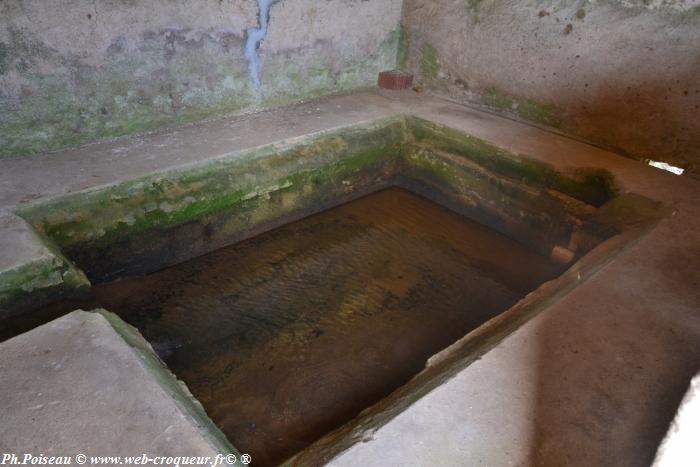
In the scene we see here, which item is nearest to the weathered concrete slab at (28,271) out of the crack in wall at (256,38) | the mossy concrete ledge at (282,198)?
the mossy concrete ledge at (282,198)

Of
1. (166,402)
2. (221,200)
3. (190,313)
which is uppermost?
(166,402)

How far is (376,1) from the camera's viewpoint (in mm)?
4266

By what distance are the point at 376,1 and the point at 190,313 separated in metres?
3.38

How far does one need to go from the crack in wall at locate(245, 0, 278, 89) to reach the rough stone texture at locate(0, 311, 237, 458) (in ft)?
8.86

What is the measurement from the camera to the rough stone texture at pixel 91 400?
1206 mm

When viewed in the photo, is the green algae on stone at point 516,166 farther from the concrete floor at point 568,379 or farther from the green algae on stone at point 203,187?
the concrete floor at point 568,379

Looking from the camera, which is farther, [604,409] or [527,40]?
[527,40]

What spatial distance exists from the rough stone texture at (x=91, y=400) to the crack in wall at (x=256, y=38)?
2.70m

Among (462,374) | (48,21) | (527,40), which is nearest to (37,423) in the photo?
(462,374)

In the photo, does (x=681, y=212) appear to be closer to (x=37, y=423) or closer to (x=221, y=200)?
(x=221, y=200)

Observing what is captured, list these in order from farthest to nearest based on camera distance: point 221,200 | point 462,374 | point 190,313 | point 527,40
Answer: point 527,40
point 221,200
point 190,313
point 462,374

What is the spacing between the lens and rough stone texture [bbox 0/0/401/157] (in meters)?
2.77

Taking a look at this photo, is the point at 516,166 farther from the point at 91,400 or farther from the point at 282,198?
the point at 91,400

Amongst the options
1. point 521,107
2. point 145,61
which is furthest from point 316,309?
point 521,107
